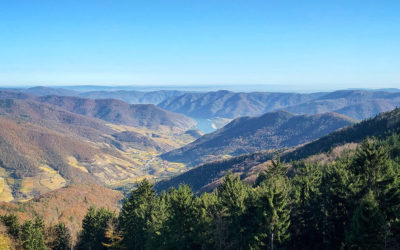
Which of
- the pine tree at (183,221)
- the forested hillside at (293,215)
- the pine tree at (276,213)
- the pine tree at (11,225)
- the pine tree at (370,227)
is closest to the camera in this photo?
the pine tree at (370,227)

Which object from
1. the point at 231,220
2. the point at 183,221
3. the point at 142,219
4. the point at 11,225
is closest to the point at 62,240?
the point at 11,225

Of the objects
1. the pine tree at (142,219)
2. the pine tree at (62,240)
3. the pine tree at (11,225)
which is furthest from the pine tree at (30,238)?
the pine tree at (142,219)

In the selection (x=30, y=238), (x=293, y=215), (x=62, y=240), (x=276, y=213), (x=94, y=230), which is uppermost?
(x=276, y=213)

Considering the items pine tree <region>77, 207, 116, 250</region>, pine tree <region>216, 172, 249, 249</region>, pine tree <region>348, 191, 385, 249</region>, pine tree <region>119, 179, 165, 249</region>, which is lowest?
pine tree <region>77, 207, 116, 250</region>

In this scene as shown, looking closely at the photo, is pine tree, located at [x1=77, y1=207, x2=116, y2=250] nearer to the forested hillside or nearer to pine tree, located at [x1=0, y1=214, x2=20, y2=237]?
the forested hillside

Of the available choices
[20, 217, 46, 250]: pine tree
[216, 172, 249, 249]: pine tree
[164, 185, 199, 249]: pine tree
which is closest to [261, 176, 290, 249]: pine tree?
[216, 172, 249, 249]: pine tree

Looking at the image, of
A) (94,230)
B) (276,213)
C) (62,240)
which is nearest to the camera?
(276,213)

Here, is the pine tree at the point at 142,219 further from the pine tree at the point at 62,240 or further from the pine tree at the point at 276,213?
the pine tree at the point at 276,213

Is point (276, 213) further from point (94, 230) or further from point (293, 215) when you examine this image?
point (94, 230)

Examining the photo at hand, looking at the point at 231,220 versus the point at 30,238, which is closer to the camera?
the point at 231,220

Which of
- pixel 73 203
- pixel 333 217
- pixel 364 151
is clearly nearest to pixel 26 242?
pixel 333 217

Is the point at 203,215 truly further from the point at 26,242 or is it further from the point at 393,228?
the point at 26,242
